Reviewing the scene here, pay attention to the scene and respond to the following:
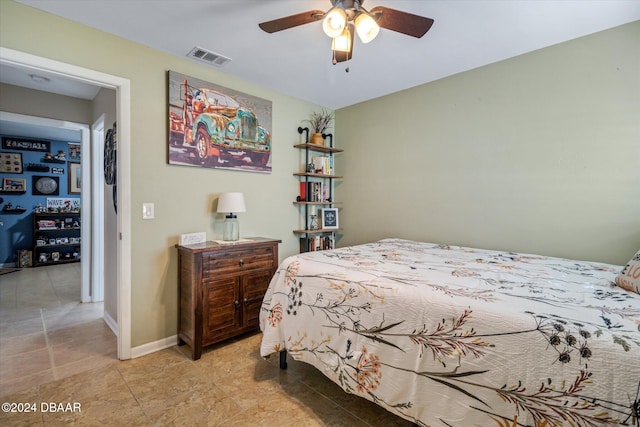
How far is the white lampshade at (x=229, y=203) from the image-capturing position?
2.59 m

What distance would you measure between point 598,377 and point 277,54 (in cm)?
272

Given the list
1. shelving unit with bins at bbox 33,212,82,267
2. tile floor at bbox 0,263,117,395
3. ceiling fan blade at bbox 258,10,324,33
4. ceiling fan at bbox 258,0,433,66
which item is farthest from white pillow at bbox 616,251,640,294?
shelving unit with bins at bbox 33,212,82,267

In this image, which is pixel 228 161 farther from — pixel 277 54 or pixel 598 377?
pixel 598 377

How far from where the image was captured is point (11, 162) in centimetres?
529

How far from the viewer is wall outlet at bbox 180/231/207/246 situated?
248cm

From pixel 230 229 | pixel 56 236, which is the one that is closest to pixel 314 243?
pixel 230 229

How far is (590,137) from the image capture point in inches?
85.0

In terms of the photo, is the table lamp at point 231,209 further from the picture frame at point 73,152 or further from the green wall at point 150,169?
the picture frame at point 73,152

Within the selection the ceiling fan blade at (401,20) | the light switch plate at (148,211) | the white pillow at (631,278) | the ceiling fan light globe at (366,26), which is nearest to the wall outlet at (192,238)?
the light switch plate at (148,211)

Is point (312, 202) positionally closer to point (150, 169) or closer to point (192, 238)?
point (192, 238)

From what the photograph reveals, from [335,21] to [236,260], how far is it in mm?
1880

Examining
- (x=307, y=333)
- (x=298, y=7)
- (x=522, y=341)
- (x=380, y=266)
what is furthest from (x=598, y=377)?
(x=298, y=7)

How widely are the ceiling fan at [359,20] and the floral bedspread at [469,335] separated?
4.41 feet

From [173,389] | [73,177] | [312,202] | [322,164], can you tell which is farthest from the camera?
[73,177]
